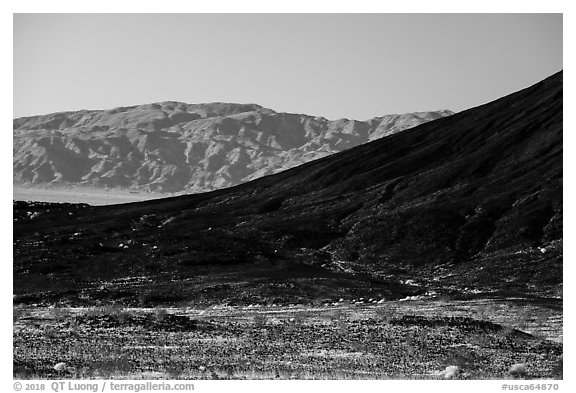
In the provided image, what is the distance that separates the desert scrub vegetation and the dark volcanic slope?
67.2 feet

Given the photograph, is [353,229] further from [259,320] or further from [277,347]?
[277,347]

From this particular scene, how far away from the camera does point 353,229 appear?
12088cm

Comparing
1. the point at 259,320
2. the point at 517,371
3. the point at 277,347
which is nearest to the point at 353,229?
the point at 259,320

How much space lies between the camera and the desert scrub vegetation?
35.9 m

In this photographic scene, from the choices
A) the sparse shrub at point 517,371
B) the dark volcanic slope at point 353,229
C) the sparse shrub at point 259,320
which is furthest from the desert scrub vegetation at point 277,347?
the dark volcanic slope at point 353,229

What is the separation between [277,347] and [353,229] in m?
79.1

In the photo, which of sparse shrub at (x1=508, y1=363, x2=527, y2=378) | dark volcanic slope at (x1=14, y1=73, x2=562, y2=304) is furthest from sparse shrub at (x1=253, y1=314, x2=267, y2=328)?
sparse shrub at (x1=508, y1=363, x2=527, y2=378)

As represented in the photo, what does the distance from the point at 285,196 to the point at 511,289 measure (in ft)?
272

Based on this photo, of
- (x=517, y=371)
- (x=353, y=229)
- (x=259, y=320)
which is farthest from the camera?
(x=353, y=229)

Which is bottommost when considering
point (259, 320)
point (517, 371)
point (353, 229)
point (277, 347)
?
point (353, 229)

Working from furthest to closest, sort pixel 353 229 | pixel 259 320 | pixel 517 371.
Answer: pixel 353 229
pixel 259 320
pixel 517 371
